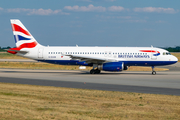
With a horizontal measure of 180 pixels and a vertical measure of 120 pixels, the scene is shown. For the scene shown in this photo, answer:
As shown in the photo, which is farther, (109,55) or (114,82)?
(109,55)

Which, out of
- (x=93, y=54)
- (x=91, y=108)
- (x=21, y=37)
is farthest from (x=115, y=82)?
(x=21, y=37)

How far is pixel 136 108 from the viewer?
13000 mm

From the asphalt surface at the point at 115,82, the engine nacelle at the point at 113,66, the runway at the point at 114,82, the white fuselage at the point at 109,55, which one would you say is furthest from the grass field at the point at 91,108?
the white fuselage at the point at 109,55

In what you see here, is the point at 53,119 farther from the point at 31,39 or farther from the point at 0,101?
the point at 31,39

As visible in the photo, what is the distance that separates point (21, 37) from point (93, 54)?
1187cm

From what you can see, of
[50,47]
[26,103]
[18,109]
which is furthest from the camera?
[50,47]

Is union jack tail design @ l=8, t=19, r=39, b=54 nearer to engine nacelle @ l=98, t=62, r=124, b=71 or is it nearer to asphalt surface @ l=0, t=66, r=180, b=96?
asphalt surface @ l=0, t=66, r=180, b=96

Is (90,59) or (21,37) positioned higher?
(21,37)

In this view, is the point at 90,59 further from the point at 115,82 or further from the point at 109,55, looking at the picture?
the point at 115,82

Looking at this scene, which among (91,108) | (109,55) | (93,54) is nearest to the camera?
(91,108)

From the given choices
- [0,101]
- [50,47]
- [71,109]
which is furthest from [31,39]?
[71,109]

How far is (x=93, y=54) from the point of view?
37.9 metres

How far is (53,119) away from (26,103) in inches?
157

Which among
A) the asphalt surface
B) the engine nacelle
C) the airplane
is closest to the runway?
the asphalt surface
